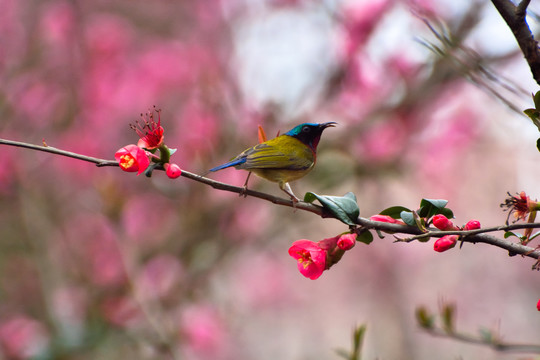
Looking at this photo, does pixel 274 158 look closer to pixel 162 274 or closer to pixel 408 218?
pixel 408 218

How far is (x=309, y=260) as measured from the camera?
1.26 m

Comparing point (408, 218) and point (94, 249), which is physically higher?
point (94, 249)

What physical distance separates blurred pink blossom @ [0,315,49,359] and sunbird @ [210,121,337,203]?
6.35ft

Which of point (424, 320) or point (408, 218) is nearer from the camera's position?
point (408, 218)

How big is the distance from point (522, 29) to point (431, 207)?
403 mm

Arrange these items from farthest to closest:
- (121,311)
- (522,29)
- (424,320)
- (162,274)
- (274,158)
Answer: (162,274)
(121,311)
(274,158)
(424,320)
(522,29)

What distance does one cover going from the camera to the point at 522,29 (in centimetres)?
89

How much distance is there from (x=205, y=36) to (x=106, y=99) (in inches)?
46.0

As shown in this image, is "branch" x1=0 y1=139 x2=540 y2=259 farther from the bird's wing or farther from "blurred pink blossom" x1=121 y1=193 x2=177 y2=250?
"blurred pink blossom" x1=121 y1=193 x2=177 y2=250

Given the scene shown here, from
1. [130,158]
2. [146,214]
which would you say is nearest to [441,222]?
[130,158]

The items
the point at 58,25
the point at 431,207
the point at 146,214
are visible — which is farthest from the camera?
the point at 146,214

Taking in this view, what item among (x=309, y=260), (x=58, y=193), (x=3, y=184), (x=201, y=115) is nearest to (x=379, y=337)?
(x=201, y=115)

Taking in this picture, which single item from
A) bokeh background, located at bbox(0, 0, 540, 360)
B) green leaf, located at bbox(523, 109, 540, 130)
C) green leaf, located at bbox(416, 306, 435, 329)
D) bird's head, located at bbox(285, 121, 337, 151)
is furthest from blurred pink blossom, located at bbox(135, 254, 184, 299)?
green leaf, located at bbox(523, 109, 540, 130)

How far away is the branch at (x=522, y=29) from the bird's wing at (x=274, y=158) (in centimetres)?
103
